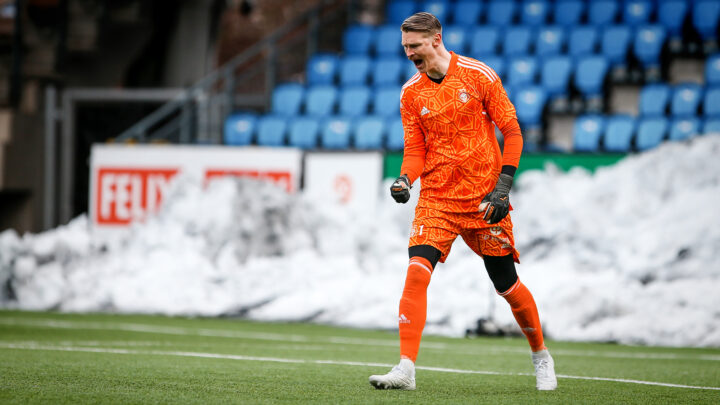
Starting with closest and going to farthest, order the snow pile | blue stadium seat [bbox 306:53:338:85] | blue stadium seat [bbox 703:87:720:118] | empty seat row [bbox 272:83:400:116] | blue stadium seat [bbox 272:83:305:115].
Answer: the snow pile, blue stadium seat [bbox 703:87:720:118], empty seat row [bbox 272:83:400:116], blue stadium seat [bbox 272:83:305:115], blue stadium seat [bbox 306:53:338:85]

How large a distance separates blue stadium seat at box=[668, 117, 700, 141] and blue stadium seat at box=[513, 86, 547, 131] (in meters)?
2.04

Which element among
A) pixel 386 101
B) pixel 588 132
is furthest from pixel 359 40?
pixel 588 132

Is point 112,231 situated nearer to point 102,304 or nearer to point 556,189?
point 102,304

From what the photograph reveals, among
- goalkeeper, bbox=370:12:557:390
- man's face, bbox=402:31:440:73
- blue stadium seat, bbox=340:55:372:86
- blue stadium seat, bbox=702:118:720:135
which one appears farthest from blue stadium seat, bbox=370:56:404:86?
man's face, bbox=402:31:440:73

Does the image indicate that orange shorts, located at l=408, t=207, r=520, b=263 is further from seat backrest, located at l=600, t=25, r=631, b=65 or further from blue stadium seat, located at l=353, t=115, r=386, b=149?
seat backrest, located at l=600, t=25, r=631, b=65

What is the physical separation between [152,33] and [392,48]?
4.97 meters

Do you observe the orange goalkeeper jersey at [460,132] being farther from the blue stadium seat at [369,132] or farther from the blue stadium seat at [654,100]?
the blue stadium seat at [654,100]

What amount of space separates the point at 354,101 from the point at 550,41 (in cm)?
340

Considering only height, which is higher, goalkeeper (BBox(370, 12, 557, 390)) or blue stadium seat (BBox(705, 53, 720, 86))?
blue stadium seat (BBox(705, 53, 720, 86))

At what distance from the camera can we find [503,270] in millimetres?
5512

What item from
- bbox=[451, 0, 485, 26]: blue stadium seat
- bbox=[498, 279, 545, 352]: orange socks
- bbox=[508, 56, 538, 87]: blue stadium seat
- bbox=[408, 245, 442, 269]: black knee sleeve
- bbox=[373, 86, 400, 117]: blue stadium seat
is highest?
bbox=[451, 0, 485, 26]: blue stadium seat

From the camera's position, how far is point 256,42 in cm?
2117

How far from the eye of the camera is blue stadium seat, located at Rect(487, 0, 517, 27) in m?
18.3

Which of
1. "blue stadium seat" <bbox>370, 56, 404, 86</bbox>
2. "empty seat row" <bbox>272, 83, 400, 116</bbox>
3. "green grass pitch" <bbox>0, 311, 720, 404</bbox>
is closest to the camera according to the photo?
"green grass pitch" <bbox>0, 311, 720, 404</bbox>
